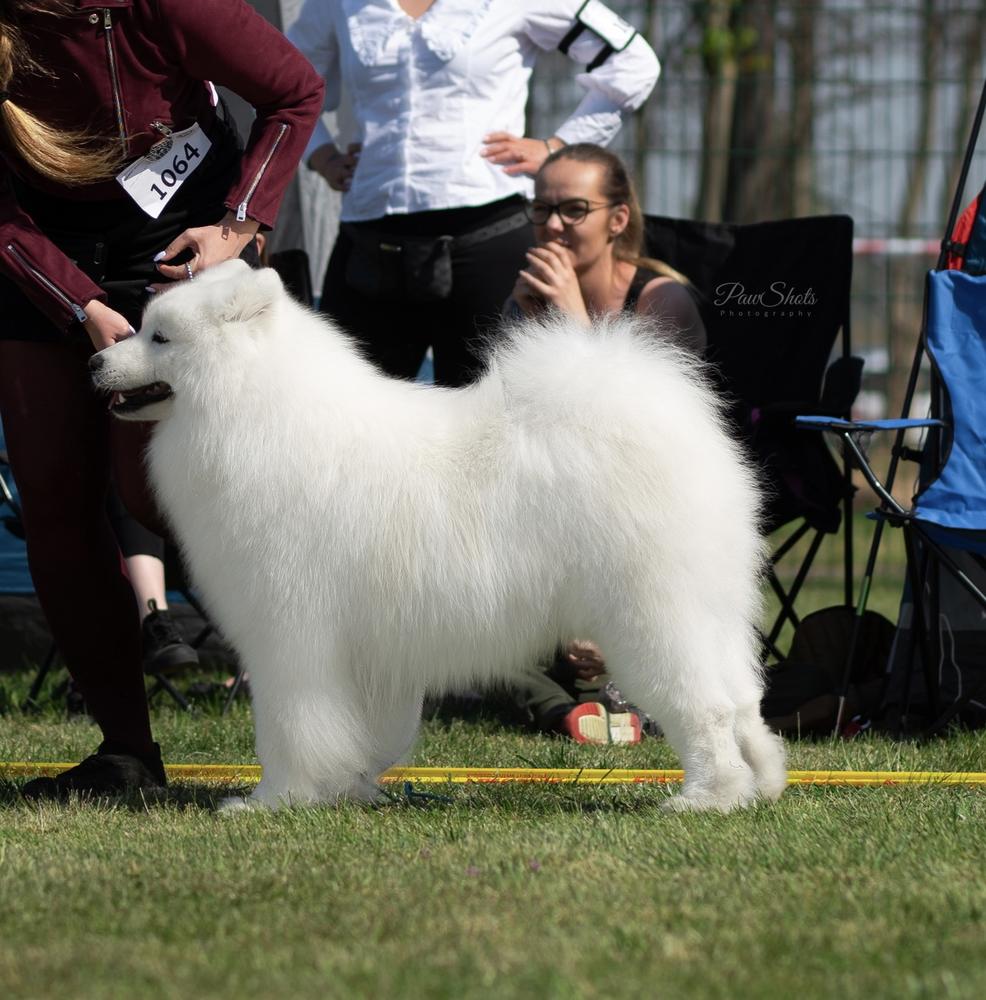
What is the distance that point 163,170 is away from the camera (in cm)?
362

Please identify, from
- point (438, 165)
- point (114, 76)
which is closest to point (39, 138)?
point (114, 76)

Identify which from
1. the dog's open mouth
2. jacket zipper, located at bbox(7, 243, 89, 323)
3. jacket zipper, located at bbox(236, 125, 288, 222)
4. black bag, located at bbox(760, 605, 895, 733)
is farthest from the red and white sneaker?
jacket zipper, located at bbox(7, 243, 89, 323)

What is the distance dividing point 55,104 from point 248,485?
1014 mm

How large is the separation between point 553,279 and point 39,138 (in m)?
1.80

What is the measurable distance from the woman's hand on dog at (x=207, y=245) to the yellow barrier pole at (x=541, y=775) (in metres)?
1.41

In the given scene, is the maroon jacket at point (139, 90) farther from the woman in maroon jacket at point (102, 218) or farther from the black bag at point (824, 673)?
the black bag at point (824, 673)

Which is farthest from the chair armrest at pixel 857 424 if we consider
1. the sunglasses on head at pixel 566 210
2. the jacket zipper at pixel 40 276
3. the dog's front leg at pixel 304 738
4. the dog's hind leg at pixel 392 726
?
the jacket zipper at pixel 40 276

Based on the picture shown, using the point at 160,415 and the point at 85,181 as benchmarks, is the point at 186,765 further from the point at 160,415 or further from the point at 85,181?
the point at 85,181

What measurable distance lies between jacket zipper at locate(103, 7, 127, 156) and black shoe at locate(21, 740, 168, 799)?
5.10 feet

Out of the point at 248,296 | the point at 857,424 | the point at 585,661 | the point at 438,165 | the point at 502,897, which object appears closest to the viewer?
the point at 502,897

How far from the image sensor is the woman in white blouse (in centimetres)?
493

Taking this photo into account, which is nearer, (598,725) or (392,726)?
(392,726)

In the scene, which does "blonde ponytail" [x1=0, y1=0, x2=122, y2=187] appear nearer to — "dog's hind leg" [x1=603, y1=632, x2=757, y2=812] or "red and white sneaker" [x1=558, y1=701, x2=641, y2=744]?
"dog's hind leg" [x1=603, y1=632, x2=757, y2=812]

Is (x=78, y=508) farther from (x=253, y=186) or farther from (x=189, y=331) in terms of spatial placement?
(x=253, y=186)
